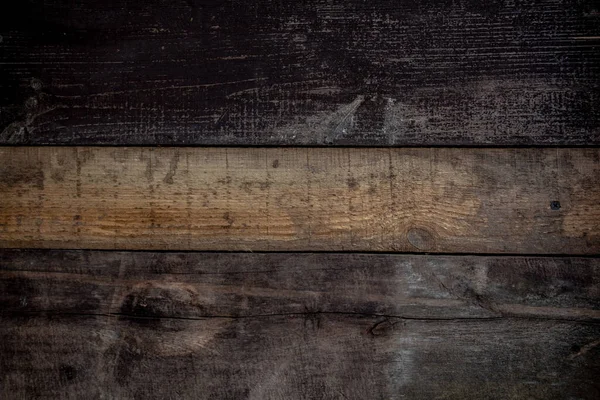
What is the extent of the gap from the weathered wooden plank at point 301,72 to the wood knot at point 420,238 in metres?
0.21

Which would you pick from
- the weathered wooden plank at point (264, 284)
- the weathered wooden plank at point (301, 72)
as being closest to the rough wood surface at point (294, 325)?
the weathered wooden plank at point (264, 284)

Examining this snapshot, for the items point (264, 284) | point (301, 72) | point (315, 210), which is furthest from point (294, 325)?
point (301, 72)

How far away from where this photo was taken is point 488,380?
1.15 meters

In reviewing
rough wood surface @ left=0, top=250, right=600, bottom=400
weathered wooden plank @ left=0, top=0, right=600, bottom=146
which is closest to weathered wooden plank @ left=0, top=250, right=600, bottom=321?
rough wood surface @ left=0, top=250, right=600, bottom=400

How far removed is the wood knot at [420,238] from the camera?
1.16m

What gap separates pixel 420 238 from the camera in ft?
3.82

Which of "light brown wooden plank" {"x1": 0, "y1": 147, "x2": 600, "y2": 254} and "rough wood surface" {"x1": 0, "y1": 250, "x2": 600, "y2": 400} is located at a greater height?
"light brown wooden plank" {"x1": 0, "y1": 147, "x2": 600, "y2": 254}

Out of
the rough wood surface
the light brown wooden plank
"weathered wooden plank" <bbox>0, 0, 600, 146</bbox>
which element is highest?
"weathered wooden plank" <bbox>0, 0, 600, 146</bbox>

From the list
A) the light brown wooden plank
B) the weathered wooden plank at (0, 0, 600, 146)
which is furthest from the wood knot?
the weathered wooden plank at (0, 0, 600, 146)

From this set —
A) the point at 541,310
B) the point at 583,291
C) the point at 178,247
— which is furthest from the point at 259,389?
the point at 583,291

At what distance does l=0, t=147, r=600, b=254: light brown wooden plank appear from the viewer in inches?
45.8

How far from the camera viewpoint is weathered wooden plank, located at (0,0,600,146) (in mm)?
1172

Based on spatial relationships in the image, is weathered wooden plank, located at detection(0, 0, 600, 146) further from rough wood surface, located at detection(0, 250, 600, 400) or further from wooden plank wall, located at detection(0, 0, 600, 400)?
rough wood surface, located at detection(0, 250, 600, 400)

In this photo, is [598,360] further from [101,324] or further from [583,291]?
[101,324]
